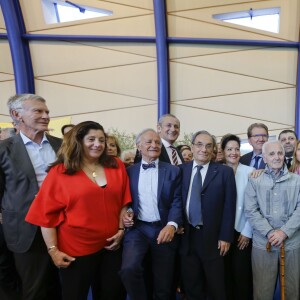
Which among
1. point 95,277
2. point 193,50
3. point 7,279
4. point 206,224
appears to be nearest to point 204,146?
point 206,224

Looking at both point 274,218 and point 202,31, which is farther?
point 202,31

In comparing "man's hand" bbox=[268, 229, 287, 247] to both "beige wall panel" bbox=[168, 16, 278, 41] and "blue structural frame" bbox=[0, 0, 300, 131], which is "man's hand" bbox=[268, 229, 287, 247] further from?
"beige wall panel" bbox=[168, 16, 278, 41]

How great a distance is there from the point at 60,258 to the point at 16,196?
1.77 feet

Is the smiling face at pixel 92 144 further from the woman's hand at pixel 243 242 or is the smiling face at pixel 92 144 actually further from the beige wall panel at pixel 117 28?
the beige wall panel at pixel 117 28

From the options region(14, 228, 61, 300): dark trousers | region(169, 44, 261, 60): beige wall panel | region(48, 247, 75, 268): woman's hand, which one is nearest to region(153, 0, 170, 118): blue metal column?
region(169, 44, 261, 60): beige wall panel

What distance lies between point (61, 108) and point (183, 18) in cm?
392

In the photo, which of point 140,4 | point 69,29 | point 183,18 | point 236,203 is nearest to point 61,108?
point 69,29

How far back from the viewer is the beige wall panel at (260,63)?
7206 mm

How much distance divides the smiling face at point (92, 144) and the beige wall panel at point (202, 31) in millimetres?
6153

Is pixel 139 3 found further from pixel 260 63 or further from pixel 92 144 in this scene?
pixel 92 144

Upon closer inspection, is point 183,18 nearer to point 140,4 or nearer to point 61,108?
point 140,4

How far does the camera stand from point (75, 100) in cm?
773

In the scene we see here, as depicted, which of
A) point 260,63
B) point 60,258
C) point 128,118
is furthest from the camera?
point 128,118

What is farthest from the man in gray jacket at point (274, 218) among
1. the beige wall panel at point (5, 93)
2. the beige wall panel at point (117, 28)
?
the beige wall panel at point (5, 93)
